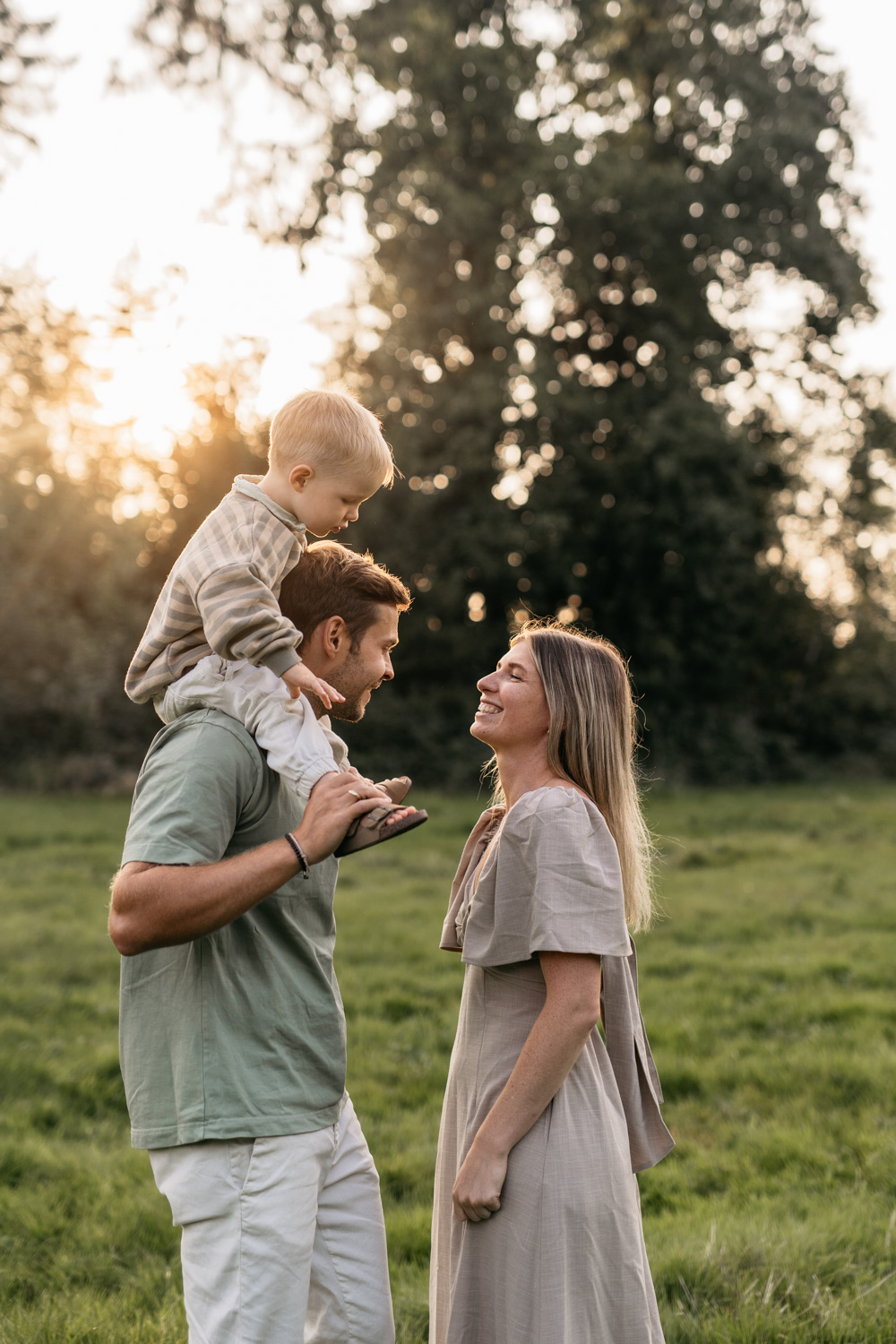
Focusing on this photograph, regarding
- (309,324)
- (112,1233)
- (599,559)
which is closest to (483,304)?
(309,324)

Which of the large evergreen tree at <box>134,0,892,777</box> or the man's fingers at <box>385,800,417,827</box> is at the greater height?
the large evergreen tree at <box>134,0,892,777</box>

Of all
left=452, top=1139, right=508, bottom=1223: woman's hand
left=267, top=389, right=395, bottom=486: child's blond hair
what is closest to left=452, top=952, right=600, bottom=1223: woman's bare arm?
left=452, top=1139, right=508, bottom=1223: woman's hand

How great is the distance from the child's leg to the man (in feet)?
0.17

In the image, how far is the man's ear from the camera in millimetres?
2711

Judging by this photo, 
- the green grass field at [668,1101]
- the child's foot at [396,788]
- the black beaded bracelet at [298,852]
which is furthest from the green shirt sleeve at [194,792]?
the green grass field at [668,1101]

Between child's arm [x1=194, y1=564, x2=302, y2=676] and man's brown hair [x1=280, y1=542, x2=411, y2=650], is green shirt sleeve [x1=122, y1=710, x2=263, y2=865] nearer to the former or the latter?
child's arm [x1=194, y1=564, x2=302, y2=676]

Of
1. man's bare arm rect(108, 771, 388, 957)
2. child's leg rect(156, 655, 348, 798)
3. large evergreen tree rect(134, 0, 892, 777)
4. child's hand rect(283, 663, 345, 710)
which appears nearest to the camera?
man's bare arm rect(108, 771, 388, 957)

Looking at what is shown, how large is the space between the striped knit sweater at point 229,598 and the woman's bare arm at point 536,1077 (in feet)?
3.11

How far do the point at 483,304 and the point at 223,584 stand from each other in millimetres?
20552

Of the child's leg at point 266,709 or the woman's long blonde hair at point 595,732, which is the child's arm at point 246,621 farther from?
the woman's long blonde hair at point 595,732

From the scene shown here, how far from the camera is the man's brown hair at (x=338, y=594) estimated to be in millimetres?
2717

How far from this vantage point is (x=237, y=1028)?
2.31 meters

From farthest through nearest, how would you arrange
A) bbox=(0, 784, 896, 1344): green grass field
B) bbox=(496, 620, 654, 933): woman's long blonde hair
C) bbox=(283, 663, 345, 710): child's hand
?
bbox=(0, 784, 896, 1344): green grass field, bbox=(496, 620, 654, 933): woman's long blonde hair, bbox=(283, 663, 345, 710): child's hand

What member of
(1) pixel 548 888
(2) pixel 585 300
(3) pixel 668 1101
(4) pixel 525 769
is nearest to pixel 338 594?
(4) pixel 525 769
